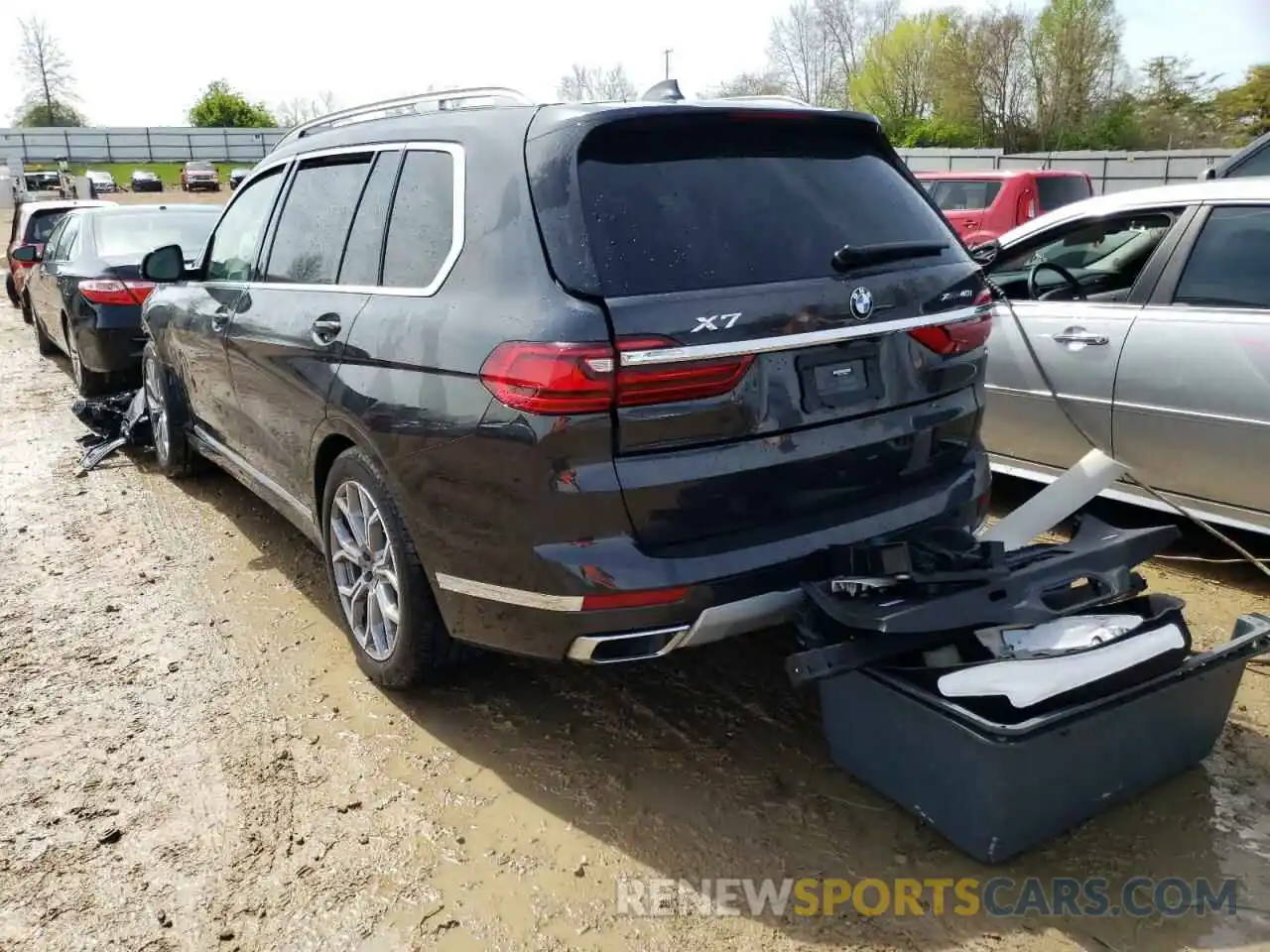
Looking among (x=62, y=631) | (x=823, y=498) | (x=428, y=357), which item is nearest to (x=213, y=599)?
(x=62, y=631)

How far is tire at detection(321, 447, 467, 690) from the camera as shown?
127 inches

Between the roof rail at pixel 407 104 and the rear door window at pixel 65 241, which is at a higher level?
the roof rail at pixel 407 104

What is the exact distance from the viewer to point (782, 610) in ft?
9.30

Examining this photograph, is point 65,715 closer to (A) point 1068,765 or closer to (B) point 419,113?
(B) point 419,113

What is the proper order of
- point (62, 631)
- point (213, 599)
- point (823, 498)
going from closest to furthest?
point (823, 498), point (62, 631), point (213, 599)

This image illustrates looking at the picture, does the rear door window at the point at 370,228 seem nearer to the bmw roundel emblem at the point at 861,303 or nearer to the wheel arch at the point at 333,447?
the wheel arch at the point at 333,447

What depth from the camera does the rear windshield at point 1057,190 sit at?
47.9 ft

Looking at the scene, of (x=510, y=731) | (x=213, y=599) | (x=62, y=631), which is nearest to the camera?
(x=510, y=731)

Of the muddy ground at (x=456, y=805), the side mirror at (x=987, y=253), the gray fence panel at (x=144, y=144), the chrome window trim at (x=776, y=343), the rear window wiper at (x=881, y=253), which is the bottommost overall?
the muddy ground at (x=456, y=805)

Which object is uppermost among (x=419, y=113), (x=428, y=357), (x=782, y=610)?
(x=419, y=113)

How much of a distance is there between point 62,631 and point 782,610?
3.12 m

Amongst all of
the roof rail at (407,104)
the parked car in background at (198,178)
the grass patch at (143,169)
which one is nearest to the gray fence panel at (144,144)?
the grass patch at (143,169)

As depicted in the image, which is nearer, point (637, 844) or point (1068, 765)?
point (1068, 765)

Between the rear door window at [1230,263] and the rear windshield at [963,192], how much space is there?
11035mm
